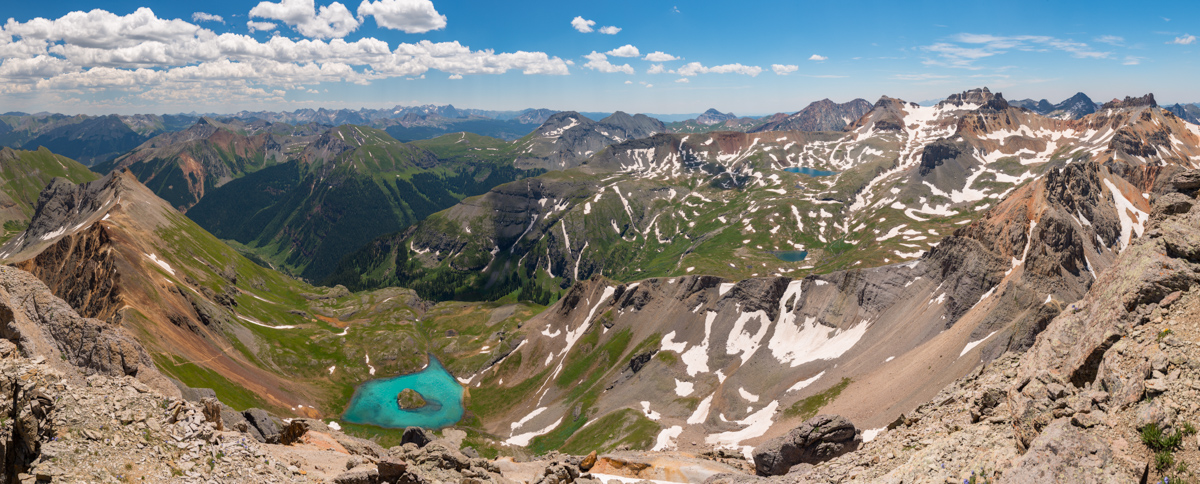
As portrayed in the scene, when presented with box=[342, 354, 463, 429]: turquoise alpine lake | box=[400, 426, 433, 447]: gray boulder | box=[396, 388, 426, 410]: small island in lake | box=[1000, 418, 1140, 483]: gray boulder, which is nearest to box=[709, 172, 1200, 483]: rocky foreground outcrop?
box=[1000, 418, 1140, 483]: gray boulder

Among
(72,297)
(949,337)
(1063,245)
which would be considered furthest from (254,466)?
(72,297)

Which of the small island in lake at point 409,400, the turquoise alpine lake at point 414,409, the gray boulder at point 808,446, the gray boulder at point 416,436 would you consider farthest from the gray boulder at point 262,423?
the small island in lake at point 409,400

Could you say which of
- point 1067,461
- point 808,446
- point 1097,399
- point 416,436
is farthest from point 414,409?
point 1097,399

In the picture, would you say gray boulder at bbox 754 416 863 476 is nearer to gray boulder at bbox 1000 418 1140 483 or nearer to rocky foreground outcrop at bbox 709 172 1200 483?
rocky foreground outcrop at bbox 709 172 1200 483

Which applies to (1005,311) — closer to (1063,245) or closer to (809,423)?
(1063,245)

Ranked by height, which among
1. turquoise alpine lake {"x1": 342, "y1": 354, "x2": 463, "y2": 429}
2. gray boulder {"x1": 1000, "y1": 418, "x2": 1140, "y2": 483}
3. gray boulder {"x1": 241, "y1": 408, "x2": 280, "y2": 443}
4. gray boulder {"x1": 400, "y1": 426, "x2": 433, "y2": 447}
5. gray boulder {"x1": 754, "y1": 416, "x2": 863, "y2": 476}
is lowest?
turquoise alpine lake {"x1": 342, "y1": 354, "x2": 463, "y2": 429}

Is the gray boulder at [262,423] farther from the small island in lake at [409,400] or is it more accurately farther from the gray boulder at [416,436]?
the small island in lake at [409,400]
